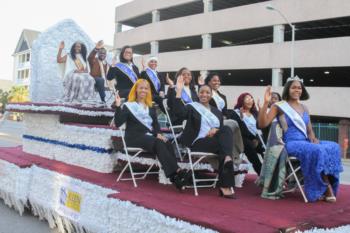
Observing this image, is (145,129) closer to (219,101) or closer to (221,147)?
(221,147)

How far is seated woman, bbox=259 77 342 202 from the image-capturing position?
472 cm

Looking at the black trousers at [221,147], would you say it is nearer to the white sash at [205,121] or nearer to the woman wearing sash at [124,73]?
the white sash at [205,121]

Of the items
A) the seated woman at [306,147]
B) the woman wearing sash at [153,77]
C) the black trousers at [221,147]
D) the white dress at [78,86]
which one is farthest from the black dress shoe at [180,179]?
the white dress at [78,86]

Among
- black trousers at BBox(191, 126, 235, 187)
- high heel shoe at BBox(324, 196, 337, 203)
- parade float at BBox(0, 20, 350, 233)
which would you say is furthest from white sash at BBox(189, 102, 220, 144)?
high heel shoe at BBox(324, 196, 337, 203)

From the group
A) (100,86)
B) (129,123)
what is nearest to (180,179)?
(129,123)

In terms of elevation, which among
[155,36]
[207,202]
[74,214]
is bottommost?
[74,214]

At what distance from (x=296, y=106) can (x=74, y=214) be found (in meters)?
3.14

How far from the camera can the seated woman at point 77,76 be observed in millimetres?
8789

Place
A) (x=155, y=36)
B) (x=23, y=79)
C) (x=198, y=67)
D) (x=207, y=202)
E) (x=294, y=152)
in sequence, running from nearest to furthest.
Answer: (x=207, y=202) < (x=294, y=152) < (x=198, y=67) < (x=155, y=36) < (x=23, y=79)

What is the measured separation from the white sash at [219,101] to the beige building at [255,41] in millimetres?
18712

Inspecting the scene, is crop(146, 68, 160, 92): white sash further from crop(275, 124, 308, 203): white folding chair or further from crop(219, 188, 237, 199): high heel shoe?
crop(219, 188, 237, 199): high heel shoe

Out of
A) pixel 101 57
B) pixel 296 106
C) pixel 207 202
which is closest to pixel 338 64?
pixel 101 57

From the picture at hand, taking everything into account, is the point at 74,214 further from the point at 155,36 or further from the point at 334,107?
the point at 155,36

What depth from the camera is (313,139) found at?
5332mm
